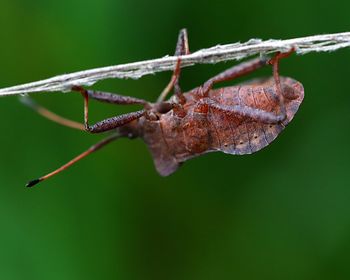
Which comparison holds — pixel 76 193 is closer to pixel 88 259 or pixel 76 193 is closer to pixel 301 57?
pixel 88 259

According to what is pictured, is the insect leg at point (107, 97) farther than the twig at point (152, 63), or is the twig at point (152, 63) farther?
the insect leg at point (107, 97)

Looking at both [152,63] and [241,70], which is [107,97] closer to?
[152,63]

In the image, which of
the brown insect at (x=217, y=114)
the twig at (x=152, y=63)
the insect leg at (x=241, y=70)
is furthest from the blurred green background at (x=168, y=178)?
the twig at (x=152, y=63)

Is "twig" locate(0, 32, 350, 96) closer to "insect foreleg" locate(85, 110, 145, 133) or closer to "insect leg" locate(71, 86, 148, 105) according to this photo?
"insect leg" locate(71, 86, 148, 105)

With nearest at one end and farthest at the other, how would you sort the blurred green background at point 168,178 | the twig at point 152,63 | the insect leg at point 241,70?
the twig at point 152,63, the insect leg at point 241,70, the blurred green background at point 168,178

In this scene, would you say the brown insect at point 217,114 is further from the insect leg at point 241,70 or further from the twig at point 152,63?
the twig at point 152,63

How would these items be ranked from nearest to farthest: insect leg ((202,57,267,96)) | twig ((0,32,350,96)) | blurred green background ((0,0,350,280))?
twig ((0,32,350,96)) → insect leg ((202,57,267,96)) → blurred green background ((0,0,350,280))

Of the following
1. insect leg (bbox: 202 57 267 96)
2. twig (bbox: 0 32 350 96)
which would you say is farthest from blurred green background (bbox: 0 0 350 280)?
twig (bbox: 0 32 350 96)
